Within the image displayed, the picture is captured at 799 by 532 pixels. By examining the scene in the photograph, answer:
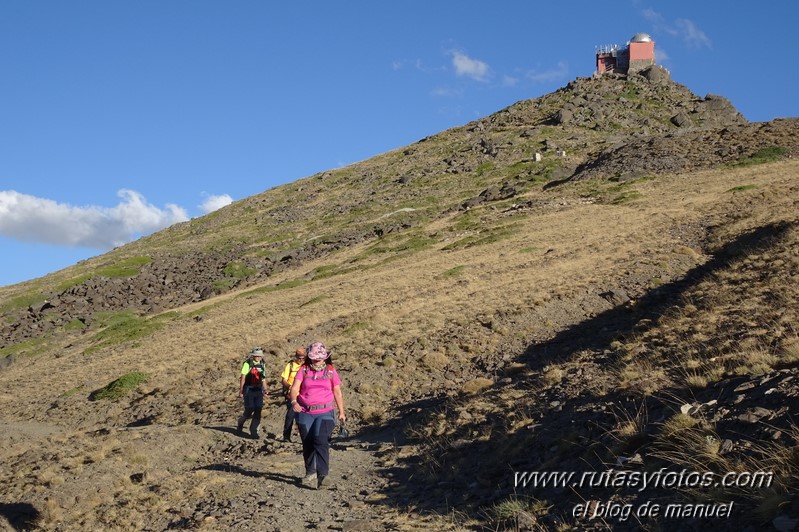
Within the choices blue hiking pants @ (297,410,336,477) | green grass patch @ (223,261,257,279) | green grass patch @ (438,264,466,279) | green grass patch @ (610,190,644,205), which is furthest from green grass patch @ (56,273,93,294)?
blue hiking pants @ (297,410,336,477)

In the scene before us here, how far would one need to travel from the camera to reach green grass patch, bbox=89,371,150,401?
24.4m

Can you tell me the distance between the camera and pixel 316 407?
390 inches

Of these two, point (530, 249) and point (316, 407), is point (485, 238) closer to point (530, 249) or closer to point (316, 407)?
point (530, 249)

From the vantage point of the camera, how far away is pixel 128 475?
11.8 meters

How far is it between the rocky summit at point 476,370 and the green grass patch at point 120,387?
0.11 metres

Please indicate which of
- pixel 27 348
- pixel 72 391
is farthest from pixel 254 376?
pixel 27 348

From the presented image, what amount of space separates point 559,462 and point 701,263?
19172mm

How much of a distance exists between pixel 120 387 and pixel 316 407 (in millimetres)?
17892

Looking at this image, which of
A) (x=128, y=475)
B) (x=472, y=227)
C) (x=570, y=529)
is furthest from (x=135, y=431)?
(x=472, y=227)

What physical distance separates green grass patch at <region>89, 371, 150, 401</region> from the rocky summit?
11cm

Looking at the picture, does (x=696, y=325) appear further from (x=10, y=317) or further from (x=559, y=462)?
(x=10, y=317)

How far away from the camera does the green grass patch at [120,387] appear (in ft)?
80.1

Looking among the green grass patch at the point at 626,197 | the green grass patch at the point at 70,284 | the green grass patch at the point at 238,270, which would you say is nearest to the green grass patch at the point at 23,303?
A: the green grass patch at the point at 70,284

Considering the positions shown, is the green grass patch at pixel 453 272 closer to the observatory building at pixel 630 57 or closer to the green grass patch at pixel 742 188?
the green grass patch at pixel 742 188
